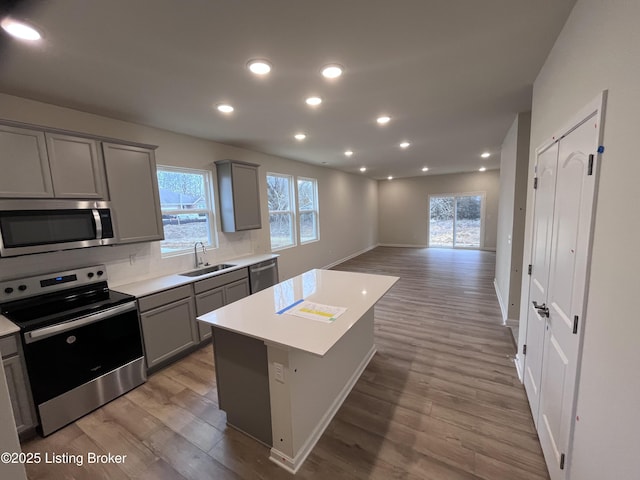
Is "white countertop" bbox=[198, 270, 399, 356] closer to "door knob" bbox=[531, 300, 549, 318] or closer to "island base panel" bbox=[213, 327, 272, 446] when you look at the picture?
"island base panel" bbox=[213, 327, 272, 446]

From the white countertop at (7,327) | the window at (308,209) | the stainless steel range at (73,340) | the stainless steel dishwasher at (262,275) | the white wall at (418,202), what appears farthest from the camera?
the white wall at (418,202)

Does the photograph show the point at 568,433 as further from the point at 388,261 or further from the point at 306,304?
the point at 388,261

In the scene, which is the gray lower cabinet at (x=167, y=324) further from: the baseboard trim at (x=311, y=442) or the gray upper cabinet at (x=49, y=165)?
the baseboard trim at (x=311, y=442)

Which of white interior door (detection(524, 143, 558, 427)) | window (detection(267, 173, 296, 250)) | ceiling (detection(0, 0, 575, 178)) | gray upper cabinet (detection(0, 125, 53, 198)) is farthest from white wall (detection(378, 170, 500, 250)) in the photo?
gray upper cabinet (detection(0, 125, 53, 198))

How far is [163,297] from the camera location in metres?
2.73

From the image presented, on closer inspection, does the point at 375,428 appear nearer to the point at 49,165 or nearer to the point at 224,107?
the point at 224,107

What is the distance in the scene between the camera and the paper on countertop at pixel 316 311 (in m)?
1.80

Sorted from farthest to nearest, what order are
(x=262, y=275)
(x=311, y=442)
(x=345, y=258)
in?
(x=345, y=258) < (x=262, y=275) < (x=311, y=442)

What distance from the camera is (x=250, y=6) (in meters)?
1.37

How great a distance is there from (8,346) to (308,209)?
513 cm

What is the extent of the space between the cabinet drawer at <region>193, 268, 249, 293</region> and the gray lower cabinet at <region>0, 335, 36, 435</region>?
1404 millimetres

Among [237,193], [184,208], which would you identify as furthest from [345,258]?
[184,208]

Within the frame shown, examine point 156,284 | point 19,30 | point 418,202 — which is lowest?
point 156,284

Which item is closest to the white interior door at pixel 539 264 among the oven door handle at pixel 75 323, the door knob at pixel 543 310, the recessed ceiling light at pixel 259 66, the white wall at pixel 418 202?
the door knob at pixel 543 310
